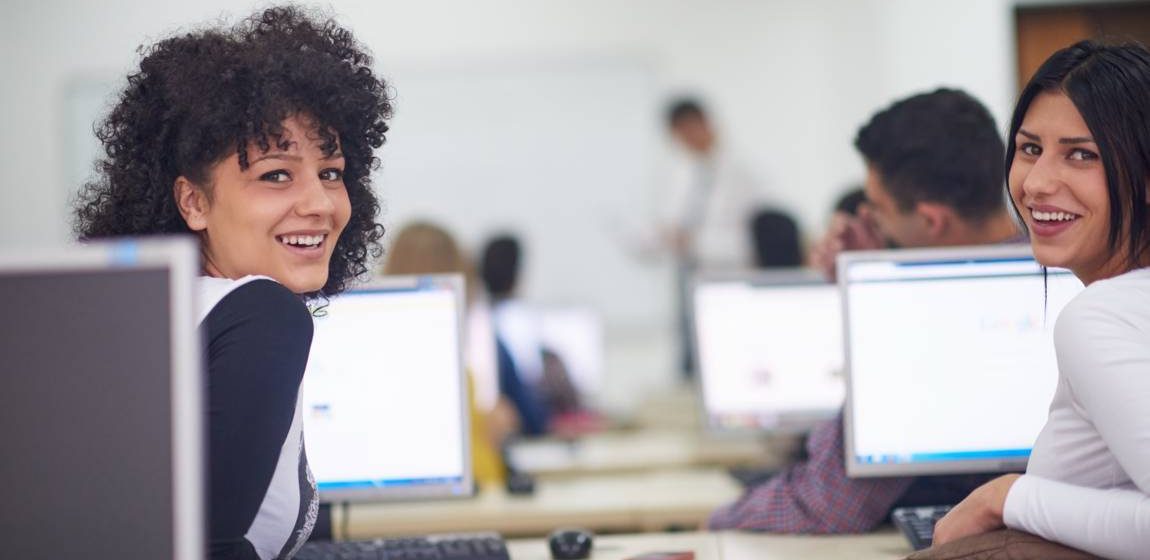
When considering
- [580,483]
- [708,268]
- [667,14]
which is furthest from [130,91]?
[667,14]

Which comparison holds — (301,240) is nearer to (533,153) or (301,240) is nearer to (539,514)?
(539,514)

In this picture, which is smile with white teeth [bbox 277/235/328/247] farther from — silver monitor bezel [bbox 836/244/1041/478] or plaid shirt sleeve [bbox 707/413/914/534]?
plaid shirt sleeve [bbox 707/413/914/534]

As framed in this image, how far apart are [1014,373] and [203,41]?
1323mm

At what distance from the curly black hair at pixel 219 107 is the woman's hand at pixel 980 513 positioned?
89cm

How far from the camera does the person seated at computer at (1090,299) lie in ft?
4.15

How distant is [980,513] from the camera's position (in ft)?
4.78

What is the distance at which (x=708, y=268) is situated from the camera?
598cm

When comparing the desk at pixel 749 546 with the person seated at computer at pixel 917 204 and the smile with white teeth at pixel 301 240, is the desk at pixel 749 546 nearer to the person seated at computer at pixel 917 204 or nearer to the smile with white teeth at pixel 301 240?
the person seated at computer at pixel 917 204

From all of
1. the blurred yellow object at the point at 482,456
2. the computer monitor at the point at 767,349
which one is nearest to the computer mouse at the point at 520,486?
the blurred yellow object at the point at 482,456

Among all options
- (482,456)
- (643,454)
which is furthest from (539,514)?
(643,454)

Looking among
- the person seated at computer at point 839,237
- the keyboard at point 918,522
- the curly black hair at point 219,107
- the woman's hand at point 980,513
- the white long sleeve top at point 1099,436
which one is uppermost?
the curly black hair at point 219,107

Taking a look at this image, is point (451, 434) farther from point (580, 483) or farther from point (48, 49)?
point (48, 49)

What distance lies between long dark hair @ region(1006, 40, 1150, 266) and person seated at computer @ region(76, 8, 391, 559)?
2.94 feet

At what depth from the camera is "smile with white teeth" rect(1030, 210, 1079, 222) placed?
4.91 feet
